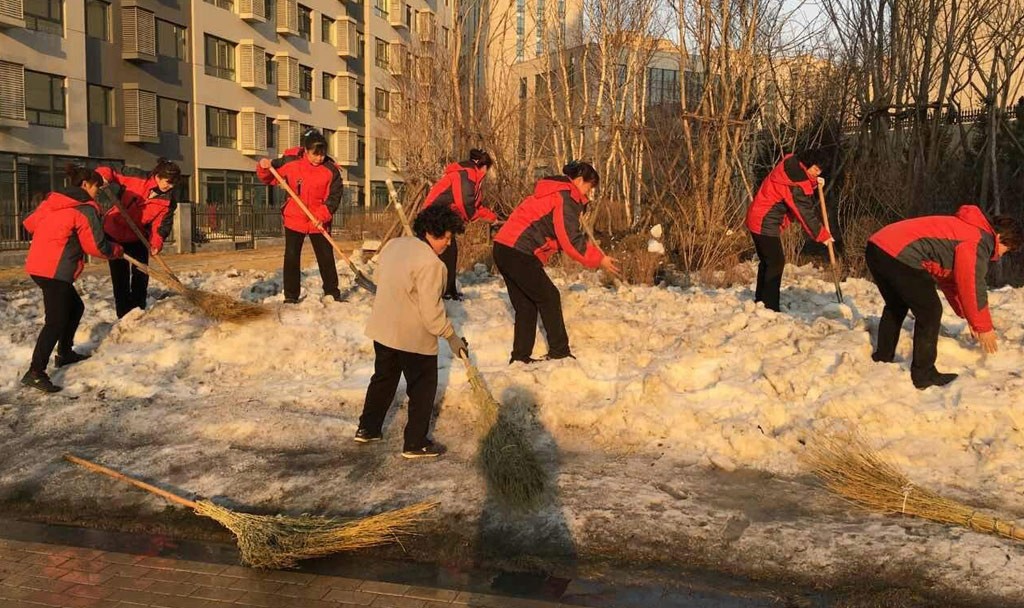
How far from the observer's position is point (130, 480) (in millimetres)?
4871

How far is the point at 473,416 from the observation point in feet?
20.7

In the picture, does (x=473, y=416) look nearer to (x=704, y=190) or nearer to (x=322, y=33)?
(x=704, y=190)

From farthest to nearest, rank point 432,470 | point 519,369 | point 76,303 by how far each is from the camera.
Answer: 1. point 76,303
2. point 519,369
3. point 432,470

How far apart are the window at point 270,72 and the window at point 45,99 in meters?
13.0

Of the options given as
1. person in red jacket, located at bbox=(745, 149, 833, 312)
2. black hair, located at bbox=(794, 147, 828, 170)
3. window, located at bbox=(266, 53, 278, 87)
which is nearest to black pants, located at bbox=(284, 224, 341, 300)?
person in red jacket, located at bbox=(745, 149, 833, 312)

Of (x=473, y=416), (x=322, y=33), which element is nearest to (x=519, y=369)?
(x=473, y=416)

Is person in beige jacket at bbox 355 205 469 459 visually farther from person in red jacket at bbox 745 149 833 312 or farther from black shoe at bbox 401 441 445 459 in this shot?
person in red jacket at bbox 745 149 833 312

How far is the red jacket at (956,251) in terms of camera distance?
5.54 metres

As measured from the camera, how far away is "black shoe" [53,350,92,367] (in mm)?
7297

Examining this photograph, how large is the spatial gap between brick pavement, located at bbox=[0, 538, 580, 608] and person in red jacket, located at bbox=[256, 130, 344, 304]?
4.80m

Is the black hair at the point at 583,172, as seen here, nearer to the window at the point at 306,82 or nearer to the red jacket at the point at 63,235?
the red jacket at the point at 63,235

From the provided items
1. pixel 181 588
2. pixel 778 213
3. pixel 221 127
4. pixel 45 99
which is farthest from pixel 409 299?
pixel 221 127

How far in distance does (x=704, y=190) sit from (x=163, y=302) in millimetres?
7352

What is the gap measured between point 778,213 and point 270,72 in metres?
36.3
